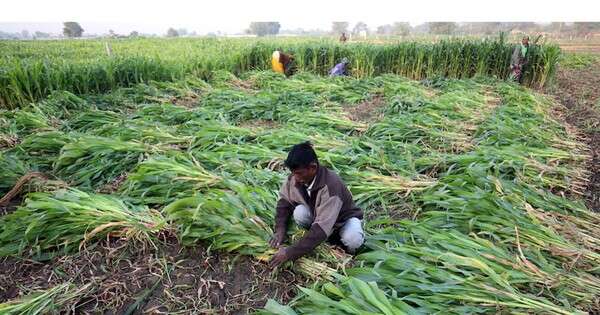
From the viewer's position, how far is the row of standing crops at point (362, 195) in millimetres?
1805

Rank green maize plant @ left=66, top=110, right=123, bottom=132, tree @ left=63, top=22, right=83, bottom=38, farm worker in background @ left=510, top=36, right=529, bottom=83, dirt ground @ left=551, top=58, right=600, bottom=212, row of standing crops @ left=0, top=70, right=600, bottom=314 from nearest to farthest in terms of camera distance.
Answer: row of standing crops @ left=0, top=70, right=600, bottom=314 → dirt ground @ left=551, top=58, right=600, bottom=212 → green maize plant @ left=66, top=110, right=123, bottom=132 → farm worker in background @ left=510, top=36, right=529, bottom=83 → tree @ left=63, top=22, right=83, bottom=38

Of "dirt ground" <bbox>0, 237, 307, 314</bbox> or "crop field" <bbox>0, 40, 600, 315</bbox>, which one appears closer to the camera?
→ "crop field" <bbox>0, 40, 600, 315</bbox>

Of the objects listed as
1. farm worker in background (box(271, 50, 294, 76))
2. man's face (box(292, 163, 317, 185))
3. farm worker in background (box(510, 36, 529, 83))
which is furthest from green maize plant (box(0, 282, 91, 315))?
farm worker in background (box(510, 36, 529, 83))

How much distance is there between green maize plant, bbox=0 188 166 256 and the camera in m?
2.37

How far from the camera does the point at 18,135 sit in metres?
4.24

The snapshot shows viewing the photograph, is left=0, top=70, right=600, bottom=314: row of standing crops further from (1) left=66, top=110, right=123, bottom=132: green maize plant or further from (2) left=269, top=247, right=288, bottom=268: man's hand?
(2) left=269, top=247, right=288, bottom=268: man's hand

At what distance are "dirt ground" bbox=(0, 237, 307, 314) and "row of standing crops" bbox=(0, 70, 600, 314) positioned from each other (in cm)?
7

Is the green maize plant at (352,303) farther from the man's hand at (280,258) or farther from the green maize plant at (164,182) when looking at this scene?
the green maize plant at (164,182)

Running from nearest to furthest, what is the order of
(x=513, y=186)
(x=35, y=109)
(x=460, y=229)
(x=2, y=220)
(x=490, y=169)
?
(x=460, y=229)
(x=2, y=220)
(x=513, y=186)
(x=490, y=169)
(x=35, y=109)

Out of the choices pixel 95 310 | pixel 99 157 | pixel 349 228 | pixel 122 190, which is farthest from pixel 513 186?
pixel 99 157

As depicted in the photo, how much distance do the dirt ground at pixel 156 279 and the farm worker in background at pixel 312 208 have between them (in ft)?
0.71

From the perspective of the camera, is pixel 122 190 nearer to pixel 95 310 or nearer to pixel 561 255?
pixel 95 310

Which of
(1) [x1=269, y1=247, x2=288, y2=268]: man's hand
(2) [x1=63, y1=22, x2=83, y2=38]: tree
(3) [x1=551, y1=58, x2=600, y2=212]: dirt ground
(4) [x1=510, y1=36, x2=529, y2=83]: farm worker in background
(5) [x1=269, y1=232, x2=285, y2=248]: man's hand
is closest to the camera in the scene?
(1) [x1=269, y1=247, x2=288, y2=268]: man's hand

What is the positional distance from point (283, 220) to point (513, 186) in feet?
5.62
